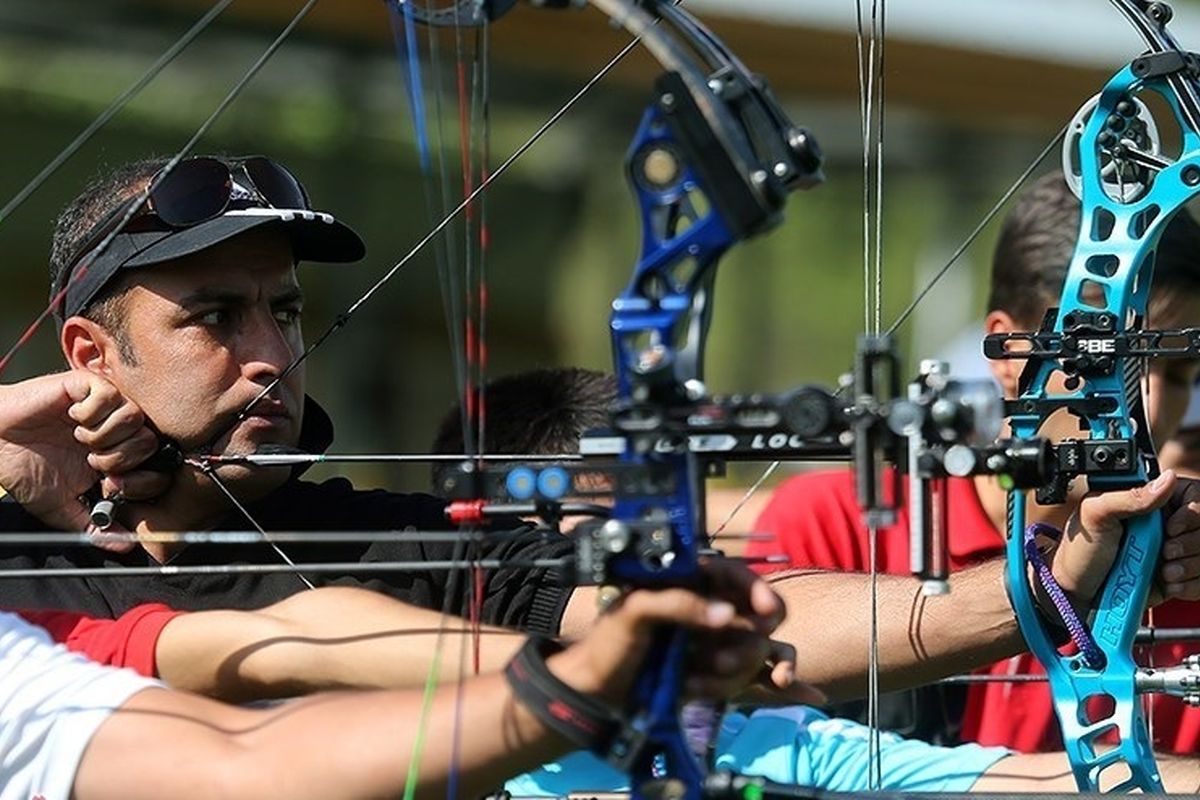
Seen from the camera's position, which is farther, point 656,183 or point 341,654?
point 341,654

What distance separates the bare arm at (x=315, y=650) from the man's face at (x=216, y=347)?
73 cm

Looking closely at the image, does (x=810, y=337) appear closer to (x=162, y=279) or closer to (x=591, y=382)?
(x=591, y=382)

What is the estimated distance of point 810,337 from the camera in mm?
9250

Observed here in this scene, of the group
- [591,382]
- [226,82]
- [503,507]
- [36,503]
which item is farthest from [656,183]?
[226,82]

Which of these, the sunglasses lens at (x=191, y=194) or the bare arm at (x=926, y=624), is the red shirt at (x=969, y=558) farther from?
the sunglasses lens at (x=191, y=194)

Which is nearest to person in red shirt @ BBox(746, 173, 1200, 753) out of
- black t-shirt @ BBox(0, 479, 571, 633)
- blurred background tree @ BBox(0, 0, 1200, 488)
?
black t-shirt @ BBox(0, 479, 571, 633)

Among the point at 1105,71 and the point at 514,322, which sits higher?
the point at 1105,71

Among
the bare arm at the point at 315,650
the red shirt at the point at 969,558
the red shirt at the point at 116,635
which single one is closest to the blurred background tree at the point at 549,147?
the red shirt at the point at 969,558

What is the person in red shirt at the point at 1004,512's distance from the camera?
432 centimetres

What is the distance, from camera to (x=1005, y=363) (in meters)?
4.42

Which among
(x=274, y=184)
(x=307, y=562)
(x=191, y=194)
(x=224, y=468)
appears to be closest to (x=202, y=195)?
(x=191, y=194)

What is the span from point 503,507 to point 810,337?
681cm

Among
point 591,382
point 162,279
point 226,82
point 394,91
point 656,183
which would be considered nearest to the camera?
point 656,183

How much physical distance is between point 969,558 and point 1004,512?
125 mm
